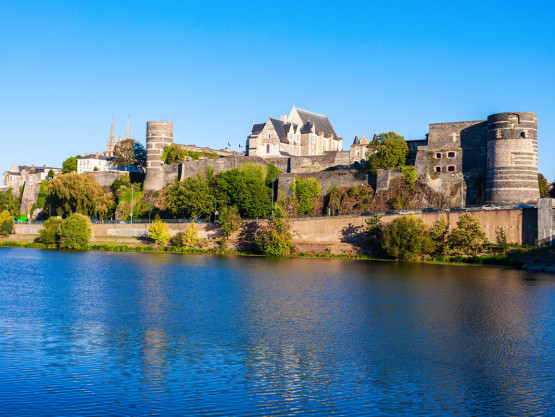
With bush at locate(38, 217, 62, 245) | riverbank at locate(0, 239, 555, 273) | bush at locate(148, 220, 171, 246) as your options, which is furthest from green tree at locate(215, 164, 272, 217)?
bush at locate(38, 217, 62, 245)

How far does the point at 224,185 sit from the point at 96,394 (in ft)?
174

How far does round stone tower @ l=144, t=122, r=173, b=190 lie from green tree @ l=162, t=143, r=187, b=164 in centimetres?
114

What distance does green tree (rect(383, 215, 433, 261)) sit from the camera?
53656mm

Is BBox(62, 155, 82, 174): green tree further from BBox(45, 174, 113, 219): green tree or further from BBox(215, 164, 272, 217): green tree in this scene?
BBox(215, 164, 272, 217): green tree

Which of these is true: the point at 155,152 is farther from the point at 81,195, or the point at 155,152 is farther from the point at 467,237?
the point at 467,237

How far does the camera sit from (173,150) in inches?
3219

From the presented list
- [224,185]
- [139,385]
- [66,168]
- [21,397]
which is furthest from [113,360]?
[66,168]

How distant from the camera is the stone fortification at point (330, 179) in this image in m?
66.2

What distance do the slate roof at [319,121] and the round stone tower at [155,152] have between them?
70.3 ft

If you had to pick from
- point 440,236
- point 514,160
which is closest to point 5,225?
point 440,236

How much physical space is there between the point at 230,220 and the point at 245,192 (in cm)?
406

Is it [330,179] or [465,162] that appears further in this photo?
[330,179]

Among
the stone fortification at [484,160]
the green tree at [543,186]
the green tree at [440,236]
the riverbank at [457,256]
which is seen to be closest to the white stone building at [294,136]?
the riverbank at [457,256]

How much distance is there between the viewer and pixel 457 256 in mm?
53562
